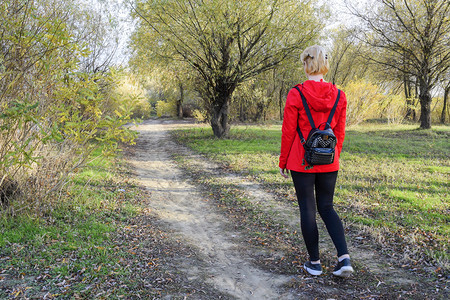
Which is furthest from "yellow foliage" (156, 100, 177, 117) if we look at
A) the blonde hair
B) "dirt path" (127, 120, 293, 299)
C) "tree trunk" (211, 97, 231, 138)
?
the blonde hair

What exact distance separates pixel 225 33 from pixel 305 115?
9.96 m

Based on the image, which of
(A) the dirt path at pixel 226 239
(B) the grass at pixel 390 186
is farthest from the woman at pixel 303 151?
(B) the grass at pixel 390 186

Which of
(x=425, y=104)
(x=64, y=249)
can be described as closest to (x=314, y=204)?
(x=64, y=249)

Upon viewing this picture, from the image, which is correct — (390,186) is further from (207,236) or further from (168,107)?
(168,107)

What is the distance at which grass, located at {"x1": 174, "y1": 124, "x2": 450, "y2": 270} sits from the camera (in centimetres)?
432

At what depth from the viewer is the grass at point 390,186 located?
170 inches

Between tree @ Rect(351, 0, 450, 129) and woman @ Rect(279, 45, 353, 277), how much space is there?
51.9ft

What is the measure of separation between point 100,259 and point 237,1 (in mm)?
10841

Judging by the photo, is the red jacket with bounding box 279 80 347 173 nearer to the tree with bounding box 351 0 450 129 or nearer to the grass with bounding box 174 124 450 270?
the grass with bounding box 174 124 450 270

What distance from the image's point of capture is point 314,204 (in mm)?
3242

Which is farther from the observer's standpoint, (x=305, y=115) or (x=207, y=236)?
(x=207, y=236)

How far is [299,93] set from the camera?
123 inches

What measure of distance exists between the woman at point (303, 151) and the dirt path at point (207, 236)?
2.13 feet

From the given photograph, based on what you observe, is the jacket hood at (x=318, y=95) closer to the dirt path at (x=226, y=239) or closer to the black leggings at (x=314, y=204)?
the black leggings at (x=314, y=204)
